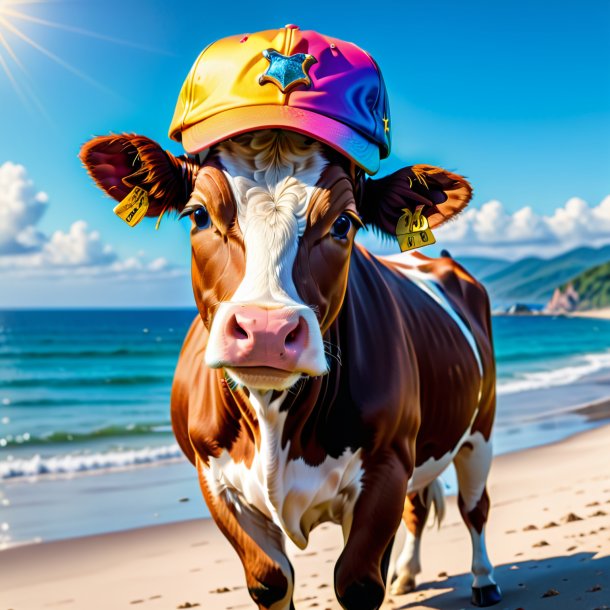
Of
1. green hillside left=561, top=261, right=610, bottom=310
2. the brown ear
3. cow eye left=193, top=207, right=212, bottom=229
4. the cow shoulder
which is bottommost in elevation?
green hillside left=561, top=261, right=610, bottom=310

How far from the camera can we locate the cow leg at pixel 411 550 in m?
4.50

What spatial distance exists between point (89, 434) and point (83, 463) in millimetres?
5350

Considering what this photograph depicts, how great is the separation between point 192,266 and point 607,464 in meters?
6.60

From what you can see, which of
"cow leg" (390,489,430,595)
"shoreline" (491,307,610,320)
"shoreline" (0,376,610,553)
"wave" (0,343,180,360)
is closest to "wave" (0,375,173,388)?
"wave" (0,343,180,360)

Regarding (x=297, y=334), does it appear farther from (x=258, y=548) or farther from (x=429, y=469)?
(x=429, y=469)

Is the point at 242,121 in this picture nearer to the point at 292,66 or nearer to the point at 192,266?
the point at 292,66

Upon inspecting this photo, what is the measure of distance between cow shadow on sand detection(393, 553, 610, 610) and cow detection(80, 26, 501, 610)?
3.27 ft

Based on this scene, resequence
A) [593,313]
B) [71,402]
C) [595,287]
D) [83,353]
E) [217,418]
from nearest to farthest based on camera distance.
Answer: [217,418] → [71,402] → [83,353] → [593,313] → [595,287]

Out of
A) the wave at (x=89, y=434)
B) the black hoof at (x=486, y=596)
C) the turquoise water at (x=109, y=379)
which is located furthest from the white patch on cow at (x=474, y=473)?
the wave at (x=89, y=434)

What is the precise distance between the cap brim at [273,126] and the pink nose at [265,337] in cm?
64

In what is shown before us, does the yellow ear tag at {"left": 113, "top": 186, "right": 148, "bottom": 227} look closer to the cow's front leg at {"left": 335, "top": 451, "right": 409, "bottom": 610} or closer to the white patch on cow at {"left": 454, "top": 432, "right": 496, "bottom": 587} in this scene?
the cow's front leg at {"left": 335, "top": 451, "right": 409, "bottom": 610}

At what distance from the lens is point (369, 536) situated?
113 inches

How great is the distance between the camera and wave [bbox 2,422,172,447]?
1586cm

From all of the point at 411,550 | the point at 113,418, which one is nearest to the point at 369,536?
the point at 411,550
